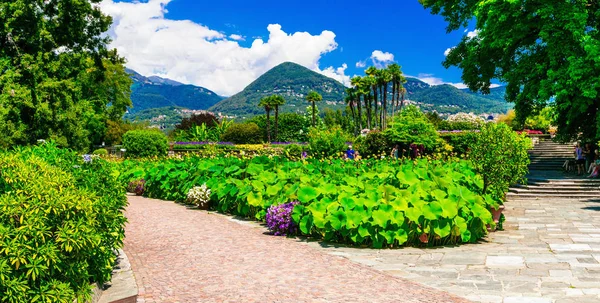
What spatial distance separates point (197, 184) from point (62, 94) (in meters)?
14.6

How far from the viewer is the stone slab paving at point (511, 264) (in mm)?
4906

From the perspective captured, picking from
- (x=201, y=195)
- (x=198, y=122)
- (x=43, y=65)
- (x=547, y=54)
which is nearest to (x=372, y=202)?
(x=201, y=195)

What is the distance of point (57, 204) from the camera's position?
367 centimetres

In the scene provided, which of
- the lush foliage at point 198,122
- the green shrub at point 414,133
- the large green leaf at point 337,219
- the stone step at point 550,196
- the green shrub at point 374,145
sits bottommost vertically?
the stone step at point 550,196

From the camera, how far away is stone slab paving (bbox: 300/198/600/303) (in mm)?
4906

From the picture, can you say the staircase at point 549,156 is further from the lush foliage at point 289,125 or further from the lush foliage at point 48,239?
the lush foliage at point 289,125

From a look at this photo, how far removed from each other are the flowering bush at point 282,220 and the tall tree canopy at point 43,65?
17.6 meters

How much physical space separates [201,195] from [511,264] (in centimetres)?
699

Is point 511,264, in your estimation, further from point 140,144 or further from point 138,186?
point 140,144

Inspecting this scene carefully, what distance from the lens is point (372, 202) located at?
720 centimetres

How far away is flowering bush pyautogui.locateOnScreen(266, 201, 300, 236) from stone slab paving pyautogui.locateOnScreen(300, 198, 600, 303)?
2.33 feet

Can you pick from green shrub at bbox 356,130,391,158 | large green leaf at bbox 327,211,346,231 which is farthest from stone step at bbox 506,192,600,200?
green shrub at bbox 356,130,391,158

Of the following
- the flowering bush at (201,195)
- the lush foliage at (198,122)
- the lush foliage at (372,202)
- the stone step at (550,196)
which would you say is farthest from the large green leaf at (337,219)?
the lush foliage at (198,122)

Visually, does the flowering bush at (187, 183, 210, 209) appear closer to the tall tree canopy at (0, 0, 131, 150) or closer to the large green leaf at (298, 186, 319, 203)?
the large green leaf at (298, 186, 319, 203)
